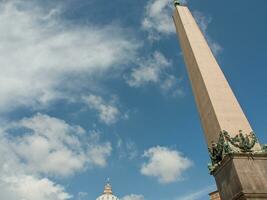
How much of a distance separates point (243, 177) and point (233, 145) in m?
1.00

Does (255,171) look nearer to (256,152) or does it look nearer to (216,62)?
(256,152)

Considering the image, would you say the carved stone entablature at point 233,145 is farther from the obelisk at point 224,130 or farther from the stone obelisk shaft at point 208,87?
the stone obelisk shaft at point 208,87

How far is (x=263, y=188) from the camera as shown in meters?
9.26

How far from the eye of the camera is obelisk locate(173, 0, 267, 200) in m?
9.45

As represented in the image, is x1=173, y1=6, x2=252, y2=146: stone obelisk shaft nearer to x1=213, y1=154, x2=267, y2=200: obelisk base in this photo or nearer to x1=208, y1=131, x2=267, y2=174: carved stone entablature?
x1=208, y1=131, x2=267, y2=174: carved stone entablature

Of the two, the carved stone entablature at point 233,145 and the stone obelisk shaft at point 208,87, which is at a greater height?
the stone obelisk shaft at point 208,87

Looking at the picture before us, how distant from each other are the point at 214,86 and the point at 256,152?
2.80 metres

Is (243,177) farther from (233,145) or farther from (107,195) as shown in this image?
(107,195)

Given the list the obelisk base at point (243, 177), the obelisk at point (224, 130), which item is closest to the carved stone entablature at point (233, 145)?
the obelisk at point (224, 130)

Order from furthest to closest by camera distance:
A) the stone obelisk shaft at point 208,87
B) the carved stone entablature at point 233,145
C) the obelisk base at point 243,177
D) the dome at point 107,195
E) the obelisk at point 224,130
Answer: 1. the dome at point 107,195
2. the stone obelisk shaft at point 208,87
3. the carved stone entablature at point 233,145
4. the obelisk at point 224,130
5. the obelisk base at point 243,177

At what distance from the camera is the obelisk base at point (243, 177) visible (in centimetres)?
906

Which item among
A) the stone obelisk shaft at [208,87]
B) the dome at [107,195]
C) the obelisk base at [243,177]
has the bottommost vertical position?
the obelisk base at [243,177]

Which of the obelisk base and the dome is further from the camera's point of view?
the dome

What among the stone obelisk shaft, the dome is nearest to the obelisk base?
the stone obelisk shaft
